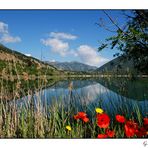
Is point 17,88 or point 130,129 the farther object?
point 17,88

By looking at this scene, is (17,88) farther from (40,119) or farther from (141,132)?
(141,132)

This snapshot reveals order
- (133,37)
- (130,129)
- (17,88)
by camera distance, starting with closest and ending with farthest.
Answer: (130,129) < (17,88) < (133,37)

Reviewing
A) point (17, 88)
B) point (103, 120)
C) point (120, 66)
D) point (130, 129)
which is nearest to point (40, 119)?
point (17, 88)

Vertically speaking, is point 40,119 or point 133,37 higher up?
point 133,37

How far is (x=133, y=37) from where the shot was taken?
4.46 m

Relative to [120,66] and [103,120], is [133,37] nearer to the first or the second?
[120,66]

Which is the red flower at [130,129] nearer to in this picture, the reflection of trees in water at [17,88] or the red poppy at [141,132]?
the red poppy at [141,132]

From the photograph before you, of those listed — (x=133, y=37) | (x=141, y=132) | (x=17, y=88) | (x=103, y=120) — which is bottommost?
(x=141, y=132)

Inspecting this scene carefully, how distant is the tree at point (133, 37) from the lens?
4.45m

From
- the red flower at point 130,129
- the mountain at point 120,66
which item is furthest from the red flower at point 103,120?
the mountain at point 120,66

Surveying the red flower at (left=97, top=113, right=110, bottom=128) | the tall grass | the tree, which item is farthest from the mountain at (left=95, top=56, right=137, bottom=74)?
the red flower at (left=97, top=113, right=110, bottom=128)

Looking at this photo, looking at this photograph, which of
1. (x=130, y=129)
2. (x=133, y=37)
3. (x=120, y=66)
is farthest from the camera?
(x=120, y=66)
